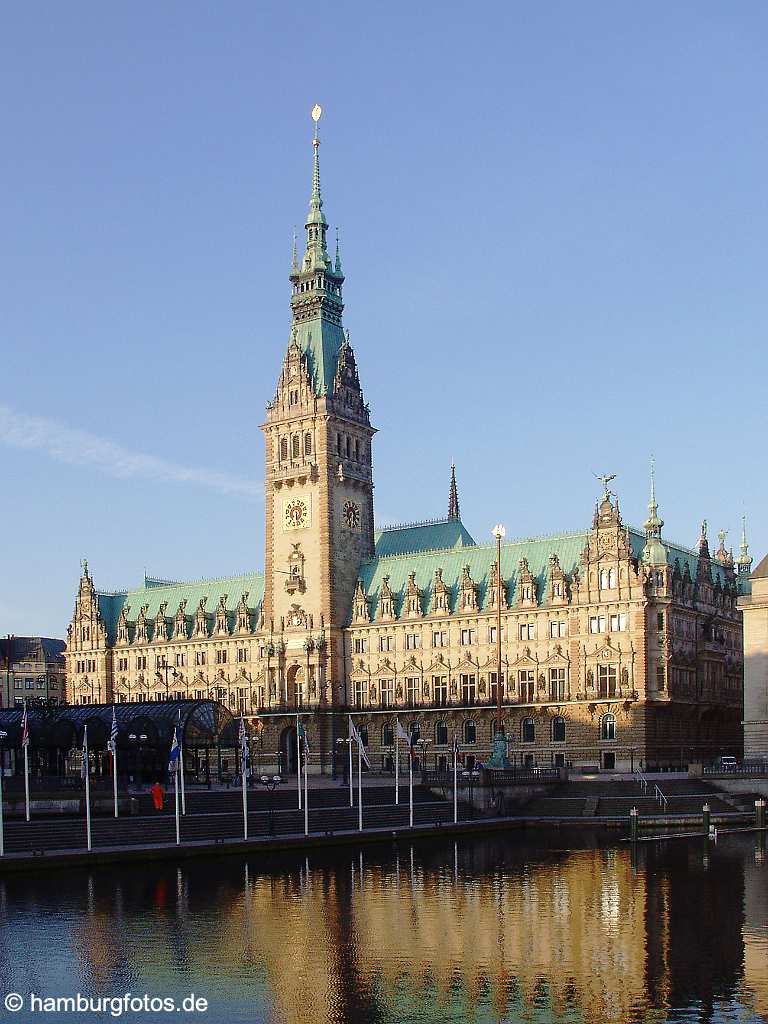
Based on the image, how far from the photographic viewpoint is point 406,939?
43500 millimetres

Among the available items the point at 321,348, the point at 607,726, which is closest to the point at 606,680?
the point at 607,726

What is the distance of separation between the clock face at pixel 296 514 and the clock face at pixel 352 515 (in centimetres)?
452

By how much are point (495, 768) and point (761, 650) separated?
27.1 metres

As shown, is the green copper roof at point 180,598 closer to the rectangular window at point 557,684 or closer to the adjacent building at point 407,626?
the adjacent building at point 407,626

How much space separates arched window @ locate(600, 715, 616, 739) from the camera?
134m

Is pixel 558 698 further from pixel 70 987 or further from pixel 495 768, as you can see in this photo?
pixel 70 987

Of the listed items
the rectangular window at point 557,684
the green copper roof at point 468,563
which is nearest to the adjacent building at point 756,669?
the rectangular window at point 557,684

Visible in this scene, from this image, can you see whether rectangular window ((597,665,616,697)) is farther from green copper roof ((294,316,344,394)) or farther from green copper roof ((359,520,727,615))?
green copper roof ((294,316,344,394))

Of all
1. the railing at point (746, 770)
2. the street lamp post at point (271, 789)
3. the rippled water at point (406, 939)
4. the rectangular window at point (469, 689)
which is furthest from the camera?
the rectangular window at point (469, 689)

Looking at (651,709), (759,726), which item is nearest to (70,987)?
(759,726)

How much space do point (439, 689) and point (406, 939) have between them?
103150mm

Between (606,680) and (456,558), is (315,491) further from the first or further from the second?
(606,680)

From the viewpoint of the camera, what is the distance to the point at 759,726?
4648 inches

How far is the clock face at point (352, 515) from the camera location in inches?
6211
